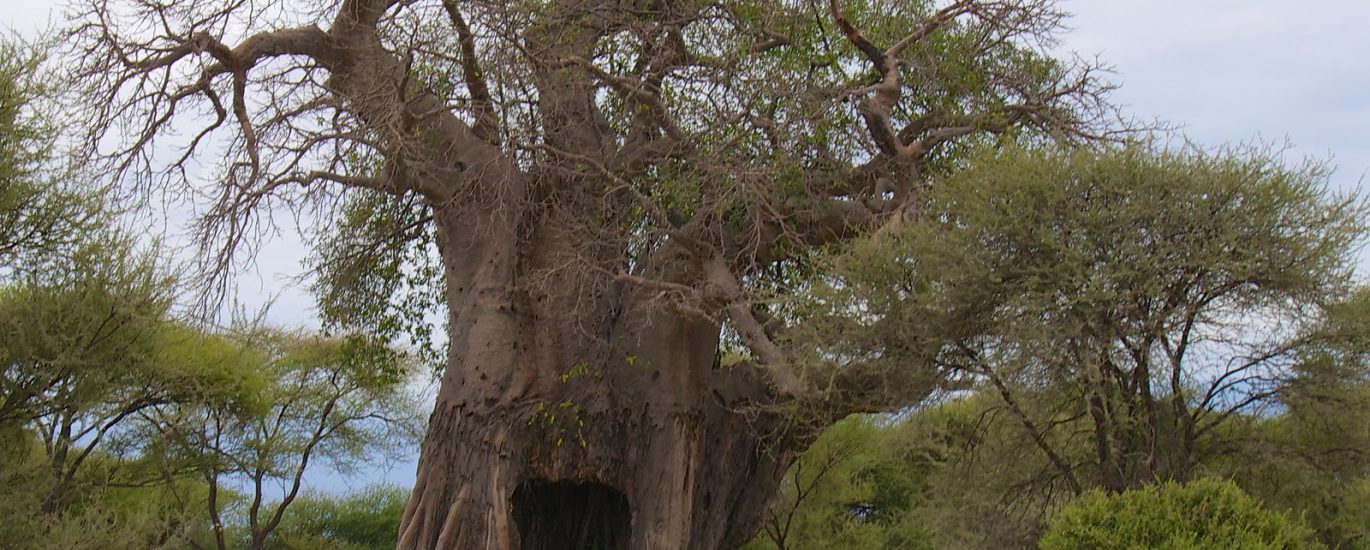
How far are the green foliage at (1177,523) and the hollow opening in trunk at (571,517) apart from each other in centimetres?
608

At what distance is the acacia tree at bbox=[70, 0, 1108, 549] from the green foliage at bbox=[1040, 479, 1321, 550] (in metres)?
2.62

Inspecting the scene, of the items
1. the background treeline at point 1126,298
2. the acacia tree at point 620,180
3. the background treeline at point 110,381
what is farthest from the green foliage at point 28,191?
the background treeline at point 1126,298

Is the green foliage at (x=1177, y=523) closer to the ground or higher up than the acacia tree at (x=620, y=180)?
closer to the ground

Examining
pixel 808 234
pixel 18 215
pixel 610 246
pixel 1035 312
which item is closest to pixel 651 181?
pixel 610 246

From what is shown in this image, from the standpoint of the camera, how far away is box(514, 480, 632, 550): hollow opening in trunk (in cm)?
1312

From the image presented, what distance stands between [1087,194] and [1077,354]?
1.26 meters

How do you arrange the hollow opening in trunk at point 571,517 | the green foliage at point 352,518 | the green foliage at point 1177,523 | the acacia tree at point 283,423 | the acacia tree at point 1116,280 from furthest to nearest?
1. the green foliage at point 352,518
2. the acacia tree at point 283,423
3. the hollow opening in trunk at point 571,517
4. the acacia tree at point 1116,280
5. the green foliage at point 1177,523

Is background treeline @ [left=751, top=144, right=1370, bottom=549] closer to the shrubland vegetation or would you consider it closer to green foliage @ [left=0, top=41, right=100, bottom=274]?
the shrubland vegetation

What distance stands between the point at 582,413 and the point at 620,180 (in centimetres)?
220

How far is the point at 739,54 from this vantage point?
11.9 metres

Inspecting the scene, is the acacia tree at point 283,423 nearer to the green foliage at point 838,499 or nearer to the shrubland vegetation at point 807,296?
the shrubland vegetation at point 807,296

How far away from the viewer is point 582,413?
11656 millimetres

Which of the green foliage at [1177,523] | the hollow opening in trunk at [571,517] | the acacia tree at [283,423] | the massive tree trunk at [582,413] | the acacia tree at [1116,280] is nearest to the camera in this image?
the green foliage at [1177,523]

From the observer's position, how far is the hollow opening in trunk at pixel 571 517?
13.1 meters
